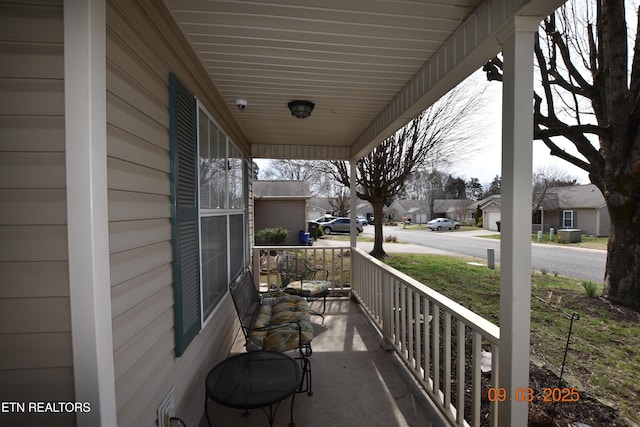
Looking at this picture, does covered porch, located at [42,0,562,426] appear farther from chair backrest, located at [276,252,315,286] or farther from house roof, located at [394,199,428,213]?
house roof, located at [394,199,428,213]

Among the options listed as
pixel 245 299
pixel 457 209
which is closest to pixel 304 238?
pixel 245 299

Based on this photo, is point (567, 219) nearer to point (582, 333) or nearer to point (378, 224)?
point (378, 224)

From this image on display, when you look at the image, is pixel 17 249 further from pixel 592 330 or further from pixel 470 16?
pixel 592 330

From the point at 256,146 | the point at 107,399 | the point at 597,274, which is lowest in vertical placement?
the point at 597,274

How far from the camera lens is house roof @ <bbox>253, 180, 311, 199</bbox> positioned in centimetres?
1318

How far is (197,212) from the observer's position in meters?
1.98

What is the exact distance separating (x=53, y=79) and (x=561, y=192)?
28.7m

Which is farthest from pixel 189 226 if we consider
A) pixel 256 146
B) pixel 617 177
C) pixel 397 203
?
pixel 397 203

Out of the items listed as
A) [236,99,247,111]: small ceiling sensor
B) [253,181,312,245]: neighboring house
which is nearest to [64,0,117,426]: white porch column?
[236,99,247,111]: small ceiling sensor

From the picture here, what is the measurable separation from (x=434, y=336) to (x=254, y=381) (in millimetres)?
1265

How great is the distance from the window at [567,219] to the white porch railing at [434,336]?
23.3 m

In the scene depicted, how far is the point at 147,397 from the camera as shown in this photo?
4.28 ft

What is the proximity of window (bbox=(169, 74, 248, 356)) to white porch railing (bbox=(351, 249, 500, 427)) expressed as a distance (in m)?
1.64

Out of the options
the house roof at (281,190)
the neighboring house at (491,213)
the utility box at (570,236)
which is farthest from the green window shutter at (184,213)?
the neighboring house at (491,213)
